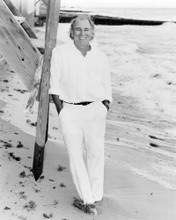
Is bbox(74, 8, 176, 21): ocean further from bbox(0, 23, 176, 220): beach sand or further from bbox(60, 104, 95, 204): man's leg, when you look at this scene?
bbox(60, 104, 95, 204): man's leg

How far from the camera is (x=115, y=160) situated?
5125 millimetres

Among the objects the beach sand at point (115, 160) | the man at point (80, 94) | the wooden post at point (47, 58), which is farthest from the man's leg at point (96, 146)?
the wooden post at point (47, 58)

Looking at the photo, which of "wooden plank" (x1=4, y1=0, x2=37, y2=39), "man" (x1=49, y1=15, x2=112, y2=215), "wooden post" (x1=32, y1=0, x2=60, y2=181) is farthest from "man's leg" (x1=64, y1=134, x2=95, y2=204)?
"wooden plank" (x1=4, y1=0, x2=37, y2=39)

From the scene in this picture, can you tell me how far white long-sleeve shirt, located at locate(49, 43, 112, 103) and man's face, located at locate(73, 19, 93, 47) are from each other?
2.5 inches

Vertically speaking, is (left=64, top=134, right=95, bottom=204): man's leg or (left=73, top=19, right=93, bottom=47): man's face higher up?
(left=73, top=19, right=93, bottom=47): man's face

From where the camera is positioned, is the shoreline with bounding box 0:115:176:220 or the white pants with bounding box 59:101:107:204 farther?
the shoreline with bounding box 0:115:176:220

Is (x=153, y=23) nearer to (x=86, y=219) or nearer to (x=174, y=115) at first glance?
(x=174, y=115)

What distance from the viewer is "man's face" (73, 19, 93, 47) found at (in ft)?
11.2

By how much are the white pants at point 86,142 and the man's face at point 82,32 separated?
18.8 inches

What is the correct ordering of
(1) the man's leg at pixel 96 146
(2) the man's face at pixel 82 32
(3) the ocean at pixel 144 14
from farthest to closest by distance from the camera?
(3) the ocean at pixel 144 14 < (1) the man's leg at pixel 96 146 < (2) the man's face at pixel 82 32

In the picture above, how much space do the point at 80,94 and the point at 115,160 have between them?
6.06 feet

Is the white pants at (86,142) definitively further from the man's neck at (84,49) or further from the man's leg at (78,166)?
the man's neck at (84,49)

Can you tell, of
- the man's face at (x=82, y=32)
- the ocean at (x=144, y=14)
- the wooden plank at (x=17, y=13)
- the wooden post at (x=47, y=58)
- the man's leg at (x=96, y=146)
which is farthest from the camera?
the ocean at (x=144, y=14)

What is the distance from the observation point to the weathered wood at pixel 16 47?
3.78 meters
